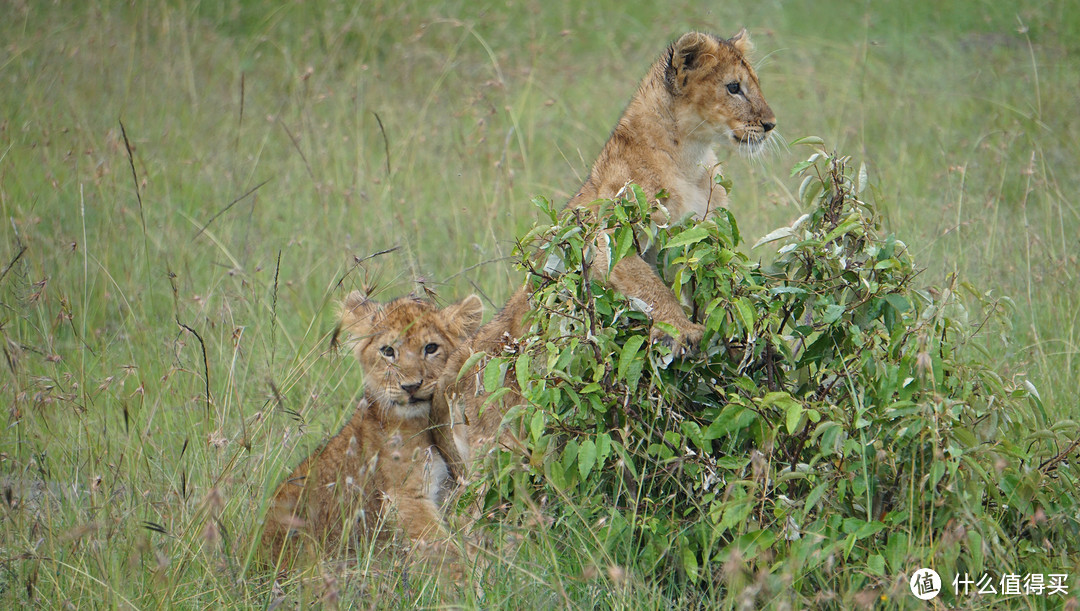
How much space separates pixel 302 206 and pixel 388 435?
311 cm

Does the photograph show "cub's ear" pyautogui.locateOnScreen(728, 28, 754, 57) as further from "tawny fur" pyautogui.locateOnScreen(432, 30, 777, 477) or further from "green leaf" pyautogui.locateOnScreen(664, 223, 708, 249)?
"green leaf" pyautogui.locateOnScreen(664, 223, 708, 249)

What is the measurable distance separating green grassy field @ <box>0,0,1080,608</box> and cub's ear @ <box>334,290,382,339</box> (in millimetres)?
233

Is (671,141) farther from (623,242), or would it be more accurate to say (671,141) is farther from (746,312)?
(746,312)

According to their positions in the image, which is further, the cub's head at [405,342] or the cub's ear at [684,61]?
the cub's head at [405,342]

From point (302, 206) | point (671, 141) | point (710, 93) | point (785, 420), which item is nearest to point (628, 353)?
point (785, 420)

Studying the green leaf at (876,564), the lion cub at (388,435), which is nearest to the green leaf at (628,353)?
the green leaf at (876,564)

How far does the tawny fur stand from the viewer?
3.78 meters

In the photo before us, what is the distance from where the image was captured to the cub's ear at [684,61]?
3953 mm

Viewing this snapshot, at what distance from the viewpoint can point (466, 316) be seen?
14.4 ft

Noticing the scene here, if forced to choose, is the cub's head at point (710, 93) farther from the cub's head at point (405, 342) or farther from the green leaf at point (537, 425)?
the green leaf at point (537, 425)

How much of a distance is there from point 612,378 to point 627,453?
0.76 feet

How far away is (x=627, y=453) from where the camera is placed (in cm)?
290

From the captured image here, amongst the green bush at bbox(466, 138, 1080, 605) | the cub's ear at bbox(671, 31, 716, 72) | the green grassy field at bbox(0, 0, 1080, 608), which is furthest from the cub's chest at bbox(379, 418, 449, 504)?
the cub's ear at bbox(671, 31, 716, 72)

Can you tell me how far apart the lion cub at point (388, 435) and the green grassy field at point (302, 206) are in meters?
0.18
